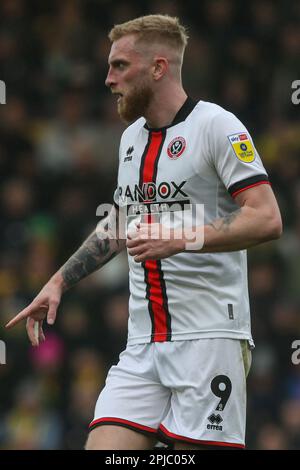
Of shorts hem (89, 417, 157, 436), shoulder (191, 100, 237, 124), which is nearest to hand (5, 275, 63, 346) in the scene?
shorts hem (89, 417, 157, 436)

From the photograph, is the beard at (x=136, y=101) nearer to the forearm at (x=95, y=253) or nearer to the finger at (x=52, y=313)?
the forearm at (x=95, y=253)

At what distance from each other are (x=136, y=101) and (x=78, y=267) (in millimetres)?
859

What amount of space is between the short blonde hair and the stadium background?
13.7ft

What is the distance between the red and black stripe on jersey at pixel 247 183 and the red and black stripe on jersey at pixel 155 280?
0.46 metres

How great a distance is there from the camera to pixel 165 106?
4.72 m

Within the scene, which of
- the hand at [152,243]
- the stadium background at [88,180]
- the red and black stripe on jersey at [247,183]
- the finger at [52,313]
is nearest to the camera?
the hand at [152,243]

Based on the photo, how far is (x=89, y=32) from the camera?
11.5 meters

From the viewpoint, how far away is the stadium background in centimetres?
881

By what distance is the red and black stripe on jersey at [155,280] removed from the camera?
180 inches

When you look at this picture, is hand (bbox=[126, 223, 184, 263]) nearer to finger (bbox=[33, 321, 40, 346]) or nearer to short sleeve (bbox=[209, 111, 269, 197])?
short sleeve (bbox=[209, 111, 269, 197])

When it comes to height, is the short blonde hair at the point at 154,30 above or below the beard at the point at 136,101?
above

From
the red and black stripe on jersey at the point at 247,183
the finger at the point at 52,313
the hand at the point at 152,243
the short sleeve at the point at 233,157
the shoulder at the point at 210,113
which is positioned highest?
the shoulder at the point at 210,113

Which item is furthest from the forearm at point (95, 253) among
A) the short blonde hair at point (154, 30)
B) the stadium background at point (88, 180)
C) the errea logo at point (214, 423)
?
the stadium background at point (88, 180)
